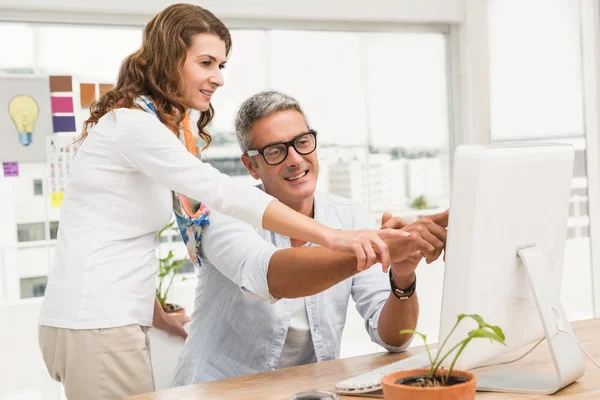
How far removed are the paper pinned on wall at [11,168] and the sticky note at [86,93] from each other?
1.70 ft

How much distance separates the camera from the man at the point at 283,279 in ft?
5.51

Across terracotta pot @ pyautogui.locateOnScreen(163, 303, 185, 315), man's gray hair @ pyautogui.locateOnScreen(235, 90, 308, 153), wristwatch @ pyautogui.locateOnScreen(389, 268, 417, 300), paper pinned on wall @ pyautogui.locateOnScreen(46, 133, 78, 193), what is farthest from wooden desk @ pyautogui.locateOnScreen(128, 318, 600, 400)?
paper pinned on wall @ pyautogui.locateOnScreen(46, 133, 78, 193)

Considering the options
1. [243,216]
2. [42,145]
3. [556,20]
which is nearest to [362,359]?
[243,216]

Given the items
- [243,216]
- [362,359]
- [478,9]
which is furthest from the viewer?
[478,9]

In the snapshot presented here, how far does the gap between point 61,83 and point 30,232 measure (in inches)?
35.0

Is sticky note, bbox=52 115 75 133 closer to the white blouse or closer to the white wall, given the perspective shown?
the white wall

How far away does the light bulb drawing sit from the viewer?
4383 millimetres

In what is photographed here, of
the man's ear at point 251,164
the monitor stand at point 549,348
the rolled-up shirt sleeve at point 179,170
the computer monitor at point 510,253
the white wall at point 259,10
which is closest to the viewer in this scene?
the computer monitor at point 510,253

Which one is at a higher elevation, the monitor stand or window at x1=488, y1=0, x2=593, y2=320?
window at x1=488, y1=0, x2=593, y2=320

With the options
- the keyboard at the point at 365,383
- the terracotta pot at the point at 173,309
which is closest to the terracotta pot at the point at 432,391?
the keyboard at the point at 365,383

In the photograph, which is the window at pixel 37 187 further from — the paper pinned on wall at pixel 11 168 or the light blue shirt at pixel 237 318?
the light blue shirt at pixel 237 318

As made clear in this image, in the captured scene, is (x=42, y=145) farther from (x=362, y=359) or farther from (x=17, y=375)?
(x=362, y=359)

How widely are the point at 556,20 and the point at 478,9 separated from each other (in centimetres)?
67

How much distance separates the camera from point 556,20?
481 cm
